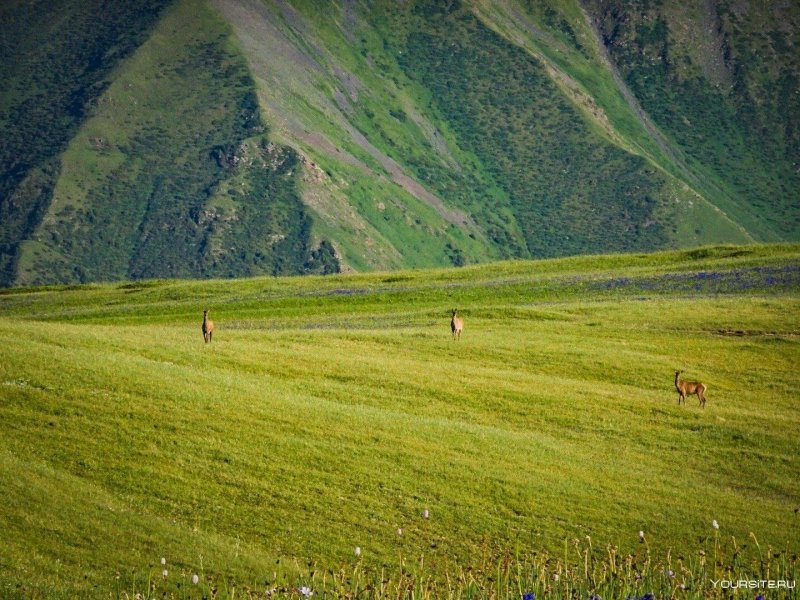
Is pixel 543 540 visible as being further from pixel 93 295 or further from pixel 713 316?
pixel 93 295

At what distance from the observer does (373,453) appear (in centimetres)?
3488

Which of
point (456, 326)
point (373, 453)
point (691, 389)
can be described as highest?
point (456, 326)

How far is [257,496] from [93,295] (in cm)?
8030

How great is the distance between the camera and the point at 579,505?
107ft

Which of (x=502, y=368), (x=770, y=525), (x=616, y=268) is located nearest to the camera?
(x=770, y=525)

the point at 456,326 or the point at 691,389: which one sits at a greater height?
the point at 456,326

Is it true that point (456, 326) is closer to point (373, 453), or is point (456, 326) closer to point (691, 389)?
point (691, 389)

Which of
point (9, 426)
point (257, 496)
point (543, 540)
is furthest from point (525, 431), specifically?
point (9, 426)

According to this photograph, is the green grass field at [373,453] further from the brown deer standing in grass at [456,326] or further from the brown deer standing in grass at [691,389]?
the brown deer standing in grass at [456,326]

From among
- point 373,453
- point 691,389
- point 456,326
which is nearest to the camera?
point 373,453

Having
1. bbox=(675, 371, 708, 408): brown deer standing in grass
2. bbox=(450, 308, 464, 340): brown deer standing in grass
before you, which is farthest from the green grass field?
bbox=(450, 308, 464, 340): brown deer standing in grass

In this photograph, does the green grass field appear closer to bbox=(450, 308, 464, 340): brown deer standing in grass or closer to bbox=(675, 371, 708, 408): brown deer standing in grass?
bbox=(675, 371, 708, 408): brown deer standing in grass

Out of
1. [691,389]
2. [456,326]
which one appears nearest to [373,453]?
[691,389]

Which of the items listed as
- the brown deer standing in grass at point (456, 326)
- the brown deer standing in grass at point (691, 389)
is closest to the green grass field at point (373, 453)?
the brown deer standing in grass at point (691, 389)
